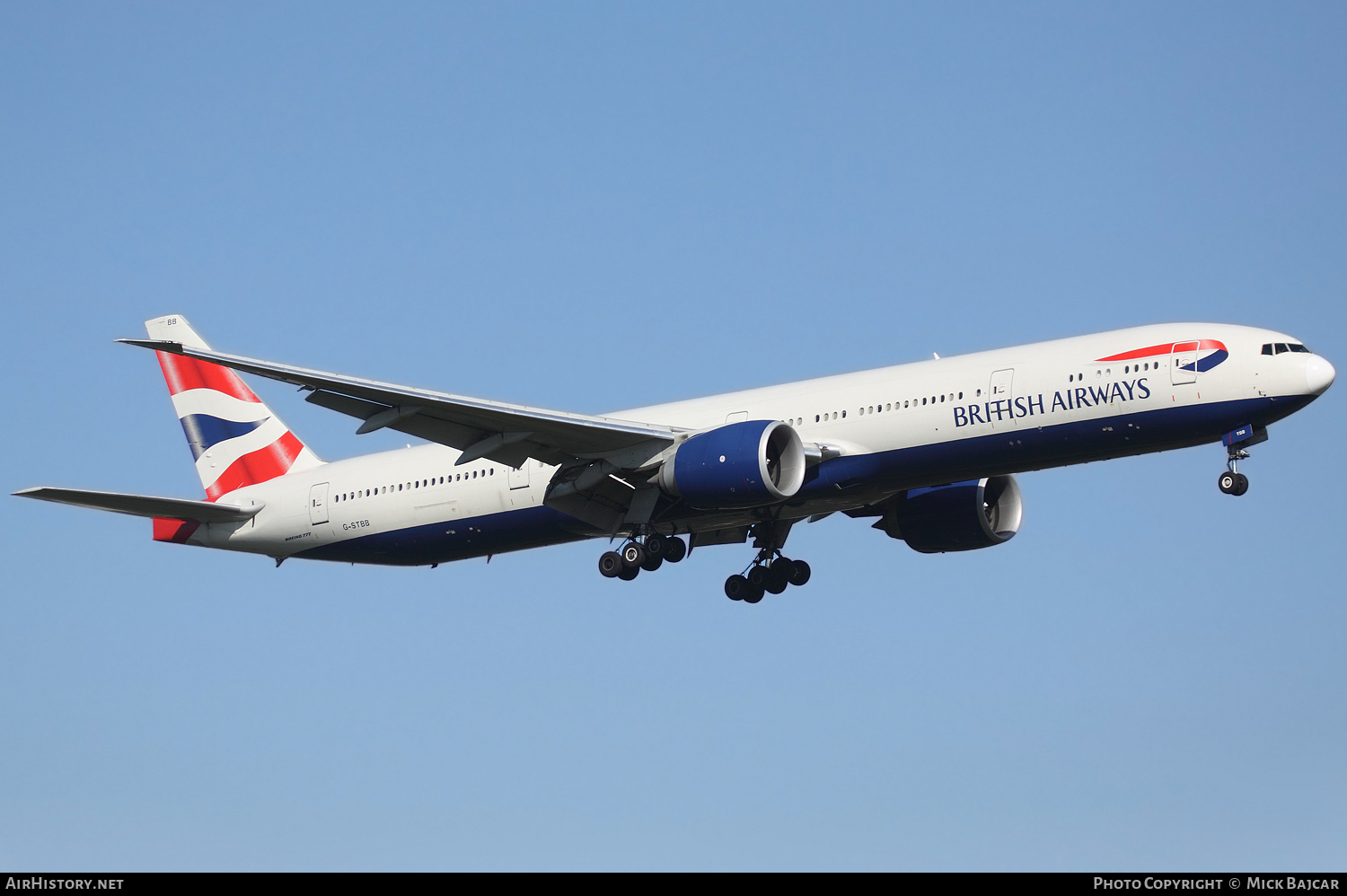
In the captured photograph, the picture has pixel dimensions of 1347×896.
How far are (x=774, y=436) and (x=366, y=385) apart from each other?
345 inches

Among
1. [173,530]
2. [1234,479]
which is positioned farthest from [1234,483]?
[173,530]

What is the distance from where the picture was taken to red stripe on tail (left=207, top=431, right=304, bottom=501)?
141 feet

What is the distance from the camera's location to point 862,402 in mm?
34562

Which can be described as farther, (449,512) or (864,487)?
(449,512)

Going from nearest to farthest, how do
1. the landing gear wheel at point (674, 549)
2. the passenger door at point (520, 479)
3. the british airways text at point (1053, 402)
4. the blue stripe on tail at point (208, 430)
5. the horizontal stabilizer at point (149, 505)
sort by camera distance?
the british airways text at point (1053, 402)
the horizontal stabilizer at point (149, 505)
the landing gear wheel at point (674, 549)
the passenger door at point (520, 479)
the blue stripe on tail at point (208, 430)

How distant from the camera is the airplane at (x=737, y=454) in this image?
3206cm

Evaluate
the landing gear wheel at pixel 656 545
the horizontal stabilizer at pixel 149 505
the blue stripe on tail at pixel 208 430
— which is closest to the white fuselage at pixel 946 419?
the landing gear wheel at pixel 656 545

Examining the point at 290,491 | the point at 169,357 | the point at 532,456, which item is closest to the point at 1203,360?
the point at 532,456

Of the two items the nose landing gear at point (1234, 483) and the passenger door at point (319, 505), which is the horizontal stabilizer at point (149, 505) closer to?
the passenger door at point (319, 505)

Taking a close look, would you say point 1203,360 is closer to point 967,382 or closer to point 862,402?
point 967,382

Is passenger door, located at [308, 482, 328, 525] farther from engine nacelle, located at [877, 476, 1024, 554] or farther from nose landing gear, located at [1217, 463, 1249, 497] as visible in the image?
nose landing gear, located at [1217, 463, 1249, 497]

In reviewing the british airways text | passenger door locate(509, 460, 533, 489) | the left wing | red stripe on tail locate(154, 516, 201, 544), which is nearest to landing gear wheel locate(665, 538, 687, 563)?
the left wing

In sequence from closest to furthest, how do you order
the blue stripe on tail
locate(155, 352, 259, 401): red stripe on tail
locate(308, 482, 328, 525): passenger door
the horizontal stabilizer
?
the horizontal stabilizer
locate(308, 482, 328, 525): passenger door
the blue stripe on tail
locate(155, 352, 259, 401): red stripe on tail

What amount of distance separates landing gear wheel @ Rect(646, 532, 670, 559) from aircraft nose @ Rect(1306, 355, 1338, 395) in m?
14.4
